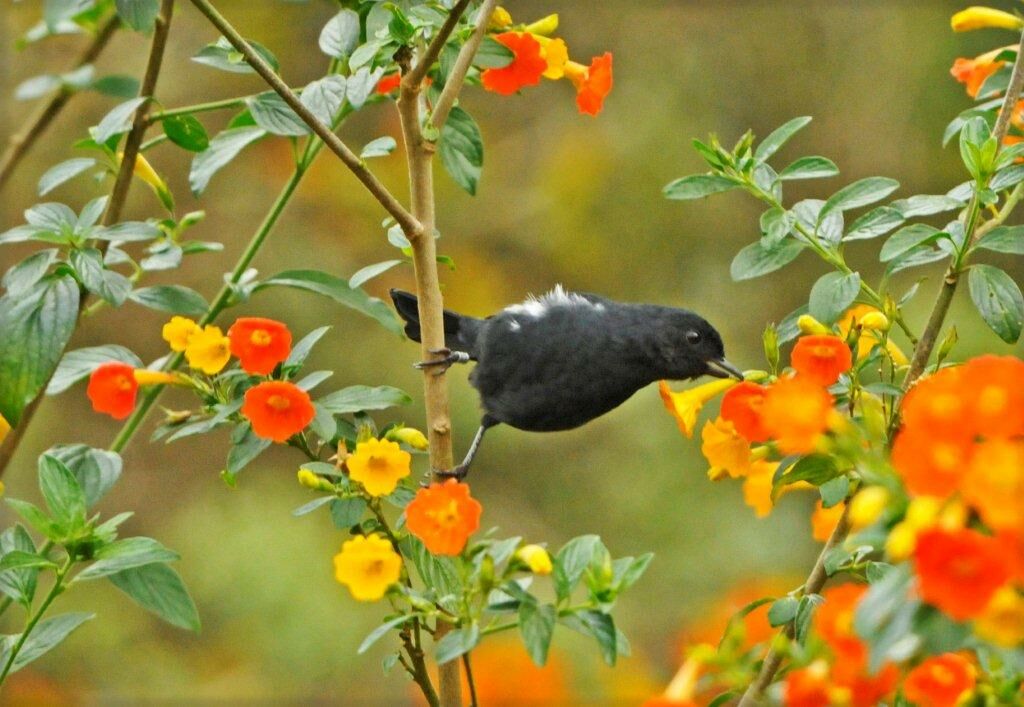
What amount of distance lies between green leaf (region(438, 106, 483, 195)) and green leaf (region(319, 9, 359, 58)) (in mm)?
196

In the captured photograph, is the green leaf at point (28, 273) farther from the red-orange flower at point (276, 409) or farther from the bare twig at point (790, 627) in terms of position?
the bare twig at point (790, 627)

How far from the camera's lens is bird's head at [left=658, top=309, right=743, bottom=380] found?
3.03 metres

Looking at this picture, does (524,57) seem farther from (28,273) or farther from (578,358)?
(578,358)

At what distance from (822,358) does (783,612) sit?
36cm

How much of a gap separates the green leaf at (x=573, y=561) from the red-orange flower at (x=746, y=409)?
0.36 m

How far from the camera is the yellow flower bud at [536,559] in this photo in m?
1.51

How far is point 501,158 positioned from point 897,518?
4964 mm

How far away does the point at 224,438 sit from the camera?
5.87m

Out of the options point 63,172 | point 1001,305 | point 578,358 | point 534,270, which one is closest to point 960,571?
point 1001,305

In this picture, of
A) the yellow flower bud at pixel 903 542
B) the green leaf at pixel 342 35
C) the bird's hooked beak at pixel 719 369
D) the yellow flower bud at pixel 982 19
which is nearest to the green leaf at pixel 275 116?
the green leaf at pixel 342 35

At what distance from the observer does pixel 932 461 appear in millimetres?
1098

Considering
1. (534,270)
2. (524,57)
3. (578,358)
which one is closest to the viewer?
(524,57)

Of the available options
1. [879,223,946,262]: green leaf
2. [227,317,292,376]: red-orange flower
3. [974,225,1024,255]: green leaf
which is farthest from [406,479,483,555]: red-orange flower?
[974,225,1024,255]: green leaf

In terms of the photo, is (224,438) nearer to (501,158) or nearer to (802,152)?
(501,158)
